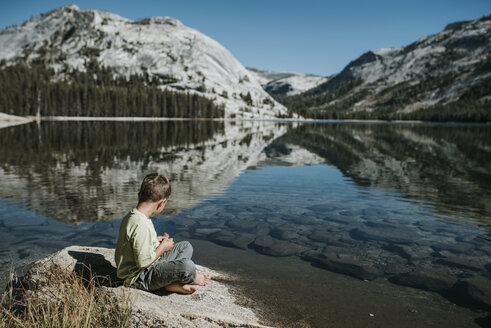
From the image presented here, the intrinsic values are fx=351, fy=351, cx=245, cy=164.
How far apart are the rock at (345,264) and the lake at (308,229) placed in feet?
0.10

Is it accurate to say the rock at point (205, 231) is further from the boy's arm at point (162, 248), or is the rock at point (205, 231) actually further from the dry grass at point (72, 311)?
the dry grass at point (72, 311)

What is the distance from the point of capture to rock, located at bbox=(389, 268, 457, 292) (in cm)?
865

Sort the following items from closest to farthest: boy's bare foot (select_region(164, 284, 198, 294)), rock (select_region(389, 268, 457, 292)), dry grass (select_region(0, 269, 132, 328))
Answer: dry grass (select_region(0, 269, 132, 328)) < boy's bare foot (select_region(164, 284, 198, 294)) < rock (select_region(389, 268, 457, 292))

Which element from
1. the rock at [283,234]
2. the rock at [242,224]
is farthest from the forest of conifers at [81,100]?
the rock at [283,234]

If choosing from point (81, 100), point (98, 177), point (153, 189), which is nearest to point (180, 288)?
point (153, 189)

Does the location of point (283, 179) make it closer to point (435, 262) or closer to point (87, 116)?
point (435, 262)

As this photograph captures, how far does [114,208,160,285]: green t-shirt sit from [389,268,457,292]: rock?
6.21 meters

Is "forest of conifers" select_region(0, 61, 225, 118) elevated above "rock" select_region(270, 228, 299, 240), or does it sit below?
above

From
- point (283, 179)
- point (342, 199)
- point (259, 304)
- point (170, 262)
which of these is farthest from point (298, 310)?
point (283, 179)

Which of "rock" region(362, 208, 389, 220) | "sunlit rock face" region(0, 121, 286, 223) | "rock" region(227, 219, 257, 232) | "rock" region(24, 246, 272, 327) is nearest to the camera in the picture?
"rock" region(24, 246, 272, 327)

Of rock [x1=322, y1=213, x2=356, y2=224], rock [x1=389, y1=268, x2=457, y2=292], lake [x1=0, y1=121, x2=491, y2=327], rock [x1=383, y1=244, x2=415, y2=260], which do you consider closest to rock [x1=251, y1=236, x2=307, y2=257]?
lake [x1=0, y1=121, x2=491, y2=327]

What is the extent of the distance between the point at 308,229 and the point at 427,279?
477cm

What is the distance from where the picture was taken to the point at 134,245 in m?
6.38

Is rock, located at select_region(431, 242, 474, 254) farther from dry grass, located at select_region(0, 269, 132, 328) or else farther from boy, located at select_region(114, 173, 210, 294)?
dry grass, located at select_region(0, 269, 132, 328)
